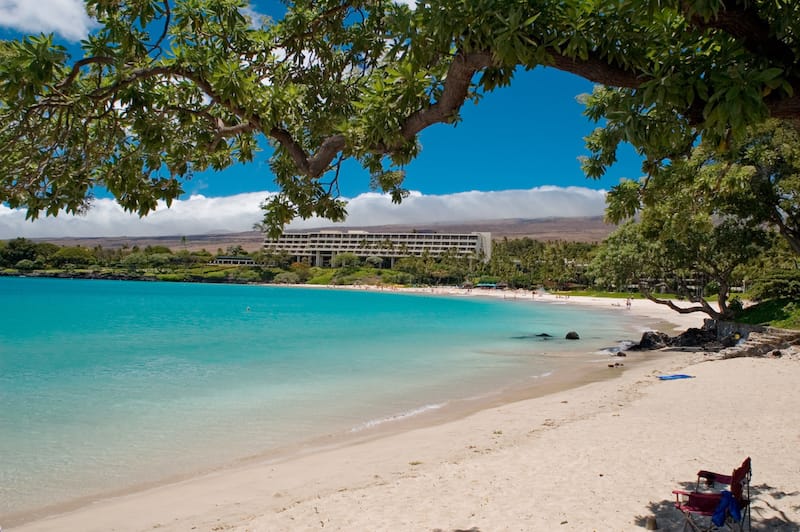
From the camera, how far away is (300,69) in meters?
5.52

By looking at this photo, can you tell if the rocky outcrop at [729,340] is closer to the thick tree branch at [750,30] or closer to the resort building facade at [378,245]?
the thick tree branch at [750,30]

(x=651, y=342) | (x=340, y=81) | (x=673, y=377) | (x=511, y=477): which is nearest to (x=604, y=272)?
(x=651, y=342)

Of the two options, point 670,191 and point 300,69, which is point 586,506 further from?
point 300,69

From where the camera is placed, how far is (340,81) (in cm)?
567

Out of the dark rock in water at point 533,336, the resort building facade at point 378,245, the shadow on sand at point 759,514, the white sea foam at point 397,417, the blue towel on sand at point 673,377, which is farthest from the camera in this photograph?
the resort building facade at point 378,245

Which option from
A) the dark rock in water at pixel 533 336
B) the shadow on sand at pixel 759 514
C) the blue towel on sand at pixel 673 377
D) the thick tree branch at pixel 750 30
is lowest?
the dark rock in water at pixel 533 336

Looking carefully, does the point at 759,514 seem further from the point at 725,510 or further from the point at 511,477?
the point at 511,477

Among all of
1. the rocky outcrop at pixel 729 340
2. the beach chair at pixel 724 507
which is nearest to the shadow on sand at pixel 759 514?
the beach chair at pixel 724 507

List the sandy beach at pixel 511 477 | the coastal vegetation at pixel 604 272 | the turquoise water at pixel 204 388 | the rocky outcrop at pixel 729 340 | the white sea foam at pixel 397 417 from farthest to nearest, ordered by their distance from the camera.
Result: the coastal vegetation at pixel 604 272 → the rocky outcrop at pixel 729 340 → the white sea foam at pixel 397 417 → the turquoise water at pixel 204 388 → the sandy beach at pixel 511 477

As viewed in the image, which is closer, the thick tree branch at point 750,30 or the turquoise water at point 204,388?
the thick tree branch at point 750,30

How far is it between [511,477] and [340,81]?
5.73 m

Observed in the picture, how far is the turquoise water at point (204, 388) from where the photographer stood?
1116cm

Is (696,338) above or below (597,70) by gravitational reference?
below

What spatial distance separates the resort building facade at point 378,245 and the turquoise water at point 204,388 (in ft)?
444
